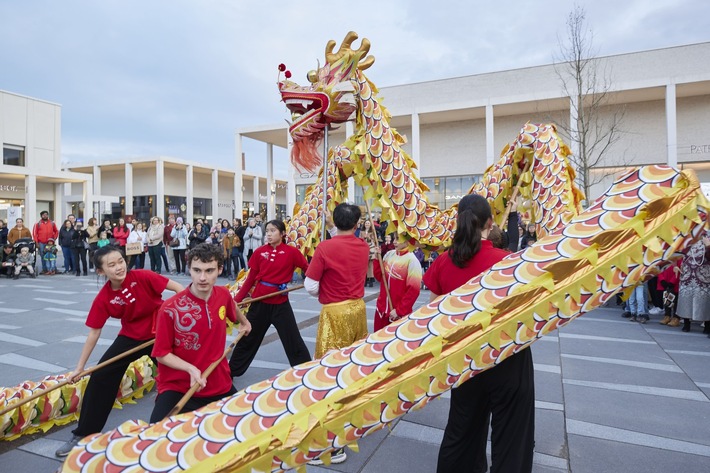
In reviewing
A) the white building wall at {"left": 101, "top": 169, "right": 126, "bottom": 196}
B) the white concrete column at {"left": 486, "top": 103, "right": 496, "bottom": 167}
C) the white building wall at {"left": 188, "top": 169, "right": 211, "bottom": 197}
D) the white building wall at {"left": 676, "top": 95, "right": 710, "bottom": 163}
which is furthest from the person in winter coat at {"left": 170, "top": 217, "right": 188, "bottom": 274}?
the white building wall at {"left": 101, "top": 169, "right": 126, "bottom": 196}

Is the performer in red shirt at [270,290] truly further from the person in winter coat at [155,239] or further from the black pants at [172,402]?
the person in winter coat at [155,239]

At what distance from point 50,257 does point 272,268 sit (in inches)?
470

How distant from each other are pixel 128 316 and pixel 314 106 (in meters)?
2.36

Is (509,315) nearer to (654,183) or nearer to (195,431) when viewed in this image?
(654,183)

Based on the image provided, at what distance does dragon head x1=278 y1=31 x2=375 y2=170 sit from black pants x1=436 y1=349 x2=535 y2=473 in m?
2.72

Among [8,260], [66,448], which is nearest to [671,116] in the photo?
[66,448]

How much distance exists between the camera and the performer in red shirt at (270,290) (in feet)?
13.4

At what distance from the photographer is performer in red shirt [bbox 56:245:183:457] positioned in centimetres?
295

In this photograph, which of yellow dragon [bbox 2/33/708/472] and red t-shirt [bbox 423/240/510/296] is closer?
yellow dragon [bbox 2/33/708/472]

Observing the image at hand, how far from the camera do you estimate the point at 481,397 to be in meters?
2.24

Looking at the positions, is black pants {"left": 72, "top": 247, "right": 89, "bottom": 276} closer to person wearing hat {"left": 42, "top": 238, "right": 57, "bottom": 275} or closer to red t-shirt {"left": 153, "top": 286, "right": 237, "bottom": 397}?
person wearing hat {"left": 42, "top": 238, "right": 57, "bottom": 275}

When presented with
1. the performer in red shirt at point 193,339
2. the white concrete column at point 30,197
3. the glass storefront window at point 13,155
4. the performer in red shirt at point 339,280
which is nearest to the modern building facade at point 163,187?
the glass storefront window at point 13,155

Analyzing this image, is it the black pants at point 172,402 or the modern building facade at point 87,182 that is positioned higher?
the modern building facade at point 87,182

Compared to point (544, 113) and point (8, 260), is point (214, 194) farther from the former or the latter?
point (544, 113)
